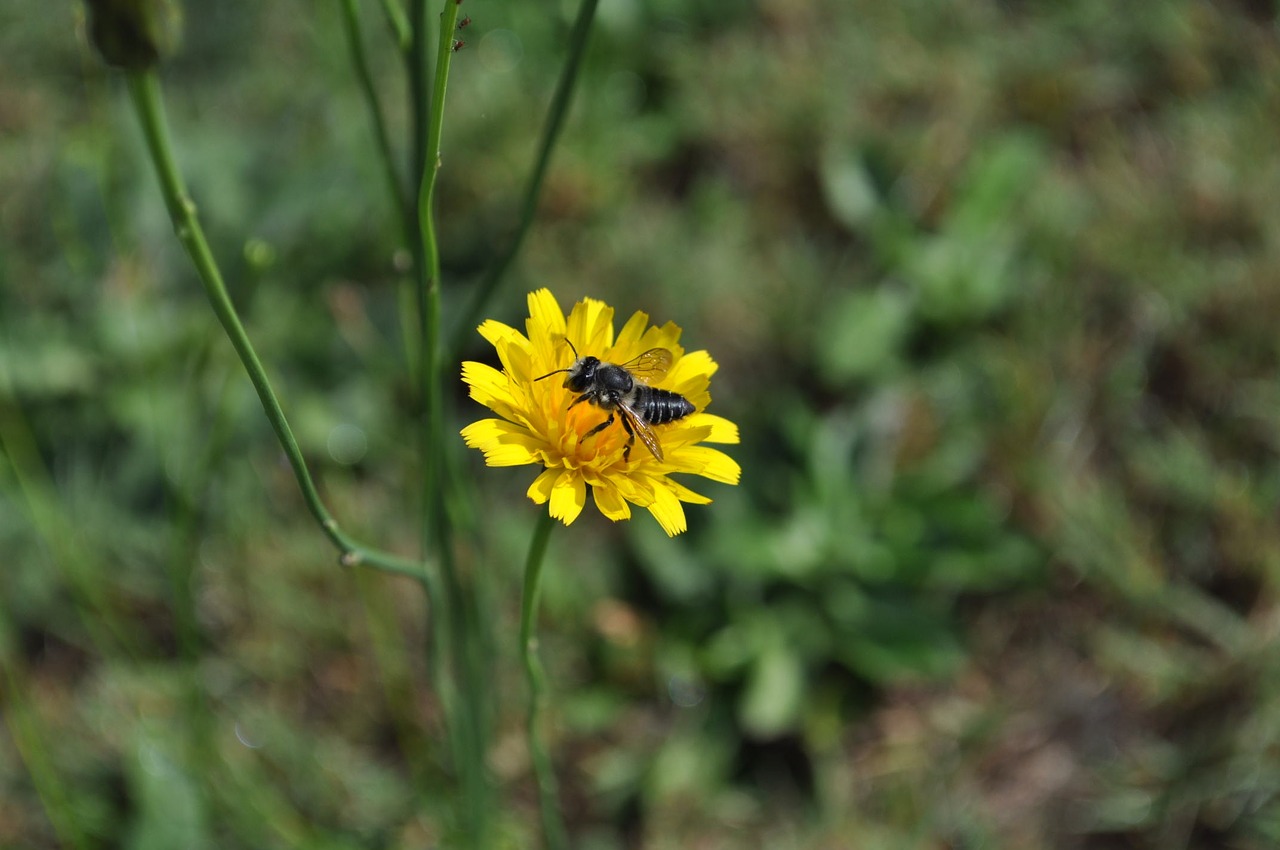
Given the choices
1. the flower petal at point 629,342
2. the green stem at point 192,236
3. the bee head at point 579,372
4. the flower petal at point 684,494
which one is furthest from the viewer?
the flower petal at point 629,342

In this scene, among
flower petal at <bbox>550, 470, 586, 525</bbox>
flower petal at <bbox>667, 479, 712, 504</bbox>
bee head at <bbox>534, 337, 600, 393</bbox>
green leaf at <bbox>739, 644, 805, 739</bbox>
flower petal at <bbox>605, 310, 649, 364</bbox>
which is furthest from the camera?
green leaf at <bbox>739, 644, 805, 739</bbox>

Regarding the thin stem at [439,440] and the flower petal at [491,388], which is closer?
the thin stem at [439,440]

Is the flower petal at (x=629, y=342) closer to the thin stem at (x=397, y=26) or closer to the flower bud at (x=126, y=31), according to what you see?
the thin stem at (x=397, y=26)

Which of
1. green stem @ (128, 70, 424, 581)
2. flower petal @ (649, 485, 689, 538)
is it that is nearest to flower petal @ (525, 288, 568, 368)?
flower petal @ (649, 485, 689, 538)

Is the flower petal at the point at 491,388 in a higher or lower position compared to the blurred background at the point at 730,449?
lower

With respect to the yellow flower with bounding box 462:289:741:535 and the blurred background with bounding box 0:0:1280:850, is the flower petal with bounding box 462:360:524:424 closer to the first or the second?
the yellow flower with bounding box 462:289:741:535

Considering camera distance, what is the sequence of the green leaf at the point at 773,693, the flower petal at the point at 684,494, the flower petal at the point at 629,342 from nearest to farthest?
the flower petal at the point at 684,494
the flower petal at the point at 629,342
the green leaf at the point at 773,693

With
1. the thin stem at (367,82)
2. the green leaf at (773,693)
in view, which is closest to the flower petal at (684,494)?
the thin stem at (367,82)
